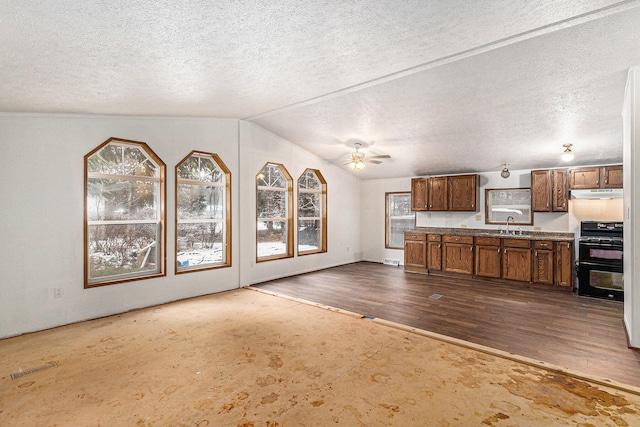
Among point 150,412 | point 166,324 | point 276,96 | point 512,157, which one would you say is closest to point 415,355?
point 150,412

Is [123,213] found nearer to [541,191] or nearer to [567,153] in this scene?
[567,153]

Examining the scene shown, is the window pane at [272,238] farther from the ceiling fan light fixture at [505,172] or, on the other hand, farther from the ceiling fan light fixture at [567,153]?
the ceiling fan light fixture at [567,153]

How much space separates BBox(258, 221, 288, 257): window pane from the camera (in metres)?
6.39

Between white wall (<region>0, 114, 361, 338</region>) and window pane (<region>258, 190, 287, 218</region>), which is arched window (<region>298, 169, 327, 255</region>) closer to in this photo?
window pane (<region>258, 190, 287, 218</region>)

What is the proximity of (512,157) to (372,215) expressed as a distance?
3585 millimetres

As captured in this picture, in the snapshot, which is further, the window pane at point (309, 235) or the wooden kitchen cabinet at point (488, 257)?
the window pane at point (309, 235)

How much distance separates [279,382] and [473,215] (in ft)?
19.3

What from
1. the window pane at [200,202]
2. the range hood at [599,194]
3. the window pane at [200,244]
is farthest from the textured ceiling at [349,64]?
the window pane at [200,244]

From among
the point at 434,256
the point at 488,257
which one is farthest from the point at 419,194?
the point at 488,257

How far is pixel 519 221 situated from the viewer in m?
6.49

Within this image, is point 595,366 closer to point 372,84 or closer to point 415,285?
point 415,285

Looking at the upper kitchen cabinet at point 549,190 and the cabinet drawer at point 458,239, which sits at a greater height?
the upper kitchen cabinet at point 549,190

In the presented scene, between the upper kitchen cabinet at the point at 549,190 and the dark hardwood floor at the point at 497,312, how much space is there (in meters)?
1.46

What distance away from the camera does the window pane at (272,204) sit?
6.39m
